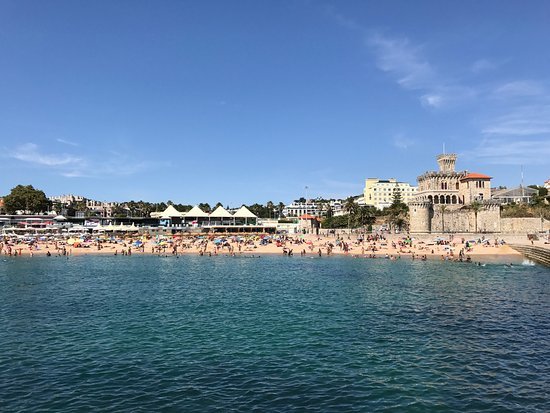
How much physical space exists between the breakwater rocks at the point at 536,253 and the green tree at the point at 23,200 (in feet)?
402

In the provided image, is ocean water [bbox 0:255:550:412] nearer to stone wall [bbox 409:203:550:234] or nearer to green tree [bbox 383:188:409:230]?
stone wall [bbox 409:203:550:234]

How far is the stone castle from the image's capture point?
8044 centimetres

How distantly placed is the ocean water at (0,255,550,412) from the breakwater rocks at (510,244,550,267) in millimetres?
13232

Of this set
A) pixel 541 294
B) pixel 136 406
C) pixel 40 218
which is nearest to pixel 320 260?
pixel 541 294

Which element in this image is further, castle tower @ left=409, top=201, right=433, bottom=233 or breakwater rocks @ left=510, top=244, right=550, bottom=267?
castle tower @ left=409, top=201, right=433, bottom=233

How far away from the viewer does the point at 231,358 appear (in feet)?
52.0

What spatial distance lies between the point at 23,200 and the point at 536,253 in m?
128

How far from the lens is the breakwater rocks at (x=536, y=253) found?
46.6m

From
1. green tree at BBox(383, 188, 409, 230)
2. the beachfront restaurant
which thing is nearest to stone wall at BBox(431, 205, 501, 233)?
green tree at BBox(383, 188, 409, 230)

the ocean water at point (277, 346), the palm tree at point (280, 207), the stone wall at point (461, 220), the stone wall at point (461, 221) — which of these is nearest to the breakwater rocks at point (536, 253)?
the ocean water at point (277, 346)

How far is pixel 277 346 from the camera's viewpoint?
1736cm

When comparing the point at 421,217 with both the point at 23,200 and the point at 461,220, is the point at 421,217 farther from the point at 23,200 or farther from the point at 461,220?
the point at 23,200

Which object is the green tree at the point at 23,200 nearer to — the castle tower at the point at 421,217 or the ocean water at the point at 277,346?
the castle tower at the point at 421,217

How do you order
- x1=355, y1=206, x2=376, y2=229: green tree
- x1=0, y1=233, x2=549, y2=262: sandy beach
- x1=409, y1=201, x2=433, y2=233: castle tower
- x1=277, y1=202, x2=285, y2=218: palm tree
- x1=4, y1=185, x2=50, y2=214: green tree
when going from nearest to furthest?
x1=0, y1=233, x2=549, y2=262: sandy beach
x1=409, y1=201, x2=433, y2=233: castle tower
x1=355, y1=206, x2=376, y2=229: green tree
x1=4, y1=185, x2=50, y2=214: green tree
x1=277, y1=202, x2=285, y2=218: palm tree
